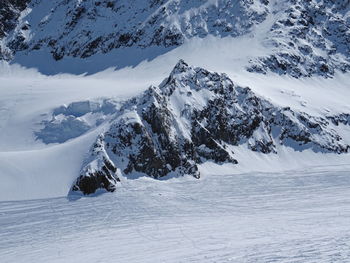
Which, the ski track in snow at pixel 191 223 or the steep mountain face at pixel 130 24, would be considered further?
the steep mountain face at pixel 130 24

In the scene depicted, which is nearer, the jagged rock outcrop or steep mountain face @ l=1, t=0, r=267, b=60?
the jagged rock outcrop

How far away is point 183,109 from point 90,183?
35.7 ft

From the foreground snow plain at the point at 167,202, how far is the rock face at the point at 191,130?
1.09m

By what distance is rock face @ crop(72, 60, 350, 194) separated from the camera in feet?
103

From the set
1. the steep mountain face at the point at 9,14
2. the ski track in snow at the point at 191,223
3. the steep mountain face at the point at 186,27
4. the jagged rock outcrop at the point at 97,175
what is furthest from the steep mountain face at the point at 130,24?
the ski track in snow at the point at 191,223

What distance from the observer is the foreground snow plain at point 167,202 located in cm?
1927

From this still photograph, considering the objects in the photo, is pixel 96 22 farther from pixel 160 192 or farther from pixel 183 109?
pixel 160 192

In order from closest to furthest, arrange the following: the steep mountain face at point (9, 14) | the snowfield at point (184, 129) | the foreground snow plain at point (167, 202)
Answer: the foreground snow plain at point (167, 202), the snowfield at point (184, 129), the steep mountain face at point (9, 14)

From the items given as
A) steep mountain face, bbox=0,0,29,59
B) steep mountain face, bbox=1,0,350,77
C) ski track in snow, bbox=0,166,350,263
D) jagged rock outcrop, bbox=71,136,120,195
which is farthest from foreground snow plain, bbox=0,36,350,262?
steep mountain face, bbox=0,0,29,59

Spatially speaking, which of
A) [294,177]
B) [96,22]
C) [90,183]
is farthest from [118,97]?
[96,22]

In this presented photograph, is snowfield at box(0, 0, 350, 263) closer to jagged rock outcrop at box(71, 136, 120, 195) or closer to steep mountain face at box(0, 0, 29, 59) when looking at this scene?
steep mountain face at box(0, 0, 29, 59)

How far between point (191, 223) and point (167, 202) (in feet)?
14.6

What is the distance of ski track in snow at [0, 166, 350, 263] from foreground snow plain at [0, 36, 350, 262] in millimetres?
56

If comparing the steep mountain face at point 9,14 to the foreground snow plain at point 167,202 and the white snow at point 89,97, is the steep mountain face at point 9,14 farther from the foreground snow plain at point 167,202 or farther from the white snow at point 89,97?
the foreground snow plain at point 167,202
